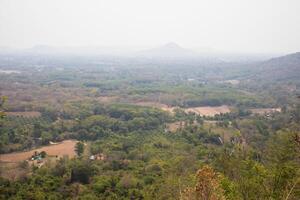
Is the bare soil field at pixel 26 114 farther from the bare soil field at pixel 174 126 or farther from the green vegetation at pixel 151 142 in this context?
the bare soil field at pixel 174 126

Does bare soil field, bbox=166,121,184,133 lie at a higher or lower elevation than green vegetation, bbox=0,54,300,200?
lower

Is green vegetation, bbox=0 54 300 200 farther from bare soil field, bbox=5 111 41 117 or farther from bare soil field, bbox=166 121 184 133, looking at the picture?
bare soil field, bbox=166 121 184 133

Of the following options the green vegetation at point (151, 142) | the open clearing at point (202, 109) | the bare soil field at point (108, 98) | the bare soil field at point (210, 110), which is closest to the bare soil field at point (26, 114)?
the green vegetation at point (151, 142)

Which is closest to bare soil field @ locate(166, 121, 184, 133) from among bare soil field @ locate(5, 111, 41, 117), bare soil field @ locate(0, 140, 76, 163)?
bare soil field @ locate(0, 140, 76, 163)

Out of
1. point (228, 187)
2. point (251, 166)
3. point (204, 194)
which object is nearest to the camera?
point (204, 194)

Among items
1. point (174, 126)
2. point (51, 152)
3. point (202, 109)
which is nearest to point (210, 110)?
point (202, 109)

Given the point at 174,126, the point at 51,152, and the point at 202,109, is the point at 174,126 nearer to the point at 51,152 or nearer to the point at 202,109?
the point at 202,109

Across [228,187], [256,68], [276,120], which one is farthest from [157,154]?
[256,68]

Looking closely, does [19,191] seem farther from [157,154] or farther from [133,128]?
[133,128]
